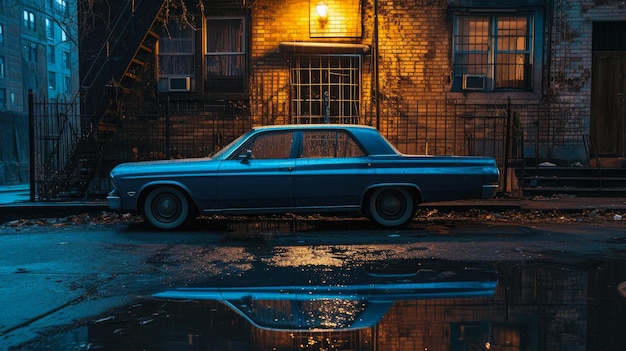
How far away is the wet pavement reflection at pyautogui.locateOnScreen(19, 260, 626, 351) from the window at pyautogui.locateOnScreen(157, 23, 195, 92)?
369 inches

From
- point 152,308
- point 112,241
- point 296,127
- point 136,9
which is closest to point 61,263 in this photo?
point 112,241

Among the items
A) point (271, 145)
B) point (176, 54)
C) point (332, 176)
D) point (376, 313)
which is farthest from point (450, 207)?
point (176, 54)

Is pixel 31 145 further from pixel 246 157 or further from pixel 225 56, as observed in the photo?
pixel 246 157

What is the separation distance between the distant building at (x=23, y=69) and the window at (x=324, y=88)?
23453mm

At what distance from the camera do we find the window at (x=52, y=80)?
4947cm

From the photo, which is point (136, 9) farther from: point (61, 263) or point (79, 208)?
point (61, 263)

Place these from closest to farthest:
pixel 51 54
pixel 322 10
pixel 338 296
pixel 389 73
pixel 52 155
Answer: pixel 338 296 < pixel 52 155 < pixel 322 10 < pixel 389 73 < pixel 51 54

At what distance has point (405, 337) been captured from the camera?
12.8 feet

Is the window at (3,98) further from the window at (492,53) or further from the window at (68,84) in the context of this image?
the window at (492,53)

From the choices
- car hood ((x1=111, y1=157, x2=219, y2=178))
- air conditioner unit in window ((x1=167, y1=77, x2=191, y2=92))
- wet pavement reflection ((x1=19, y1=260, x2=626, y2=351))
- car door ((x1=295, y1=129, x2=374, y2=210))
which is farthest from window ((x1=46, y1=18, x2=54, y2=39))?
wet pavement reflection ((x1=19, y1=260, x2=626, y2=351))

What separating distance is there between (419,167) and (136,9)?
7709mm

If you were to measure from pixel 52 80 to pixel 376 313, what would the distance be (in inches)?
2057

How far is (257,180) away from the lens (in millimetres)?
8398

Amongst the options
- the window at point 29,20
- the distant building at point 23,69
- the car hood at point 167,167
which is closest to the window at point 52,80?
the distant building at point 23,69
